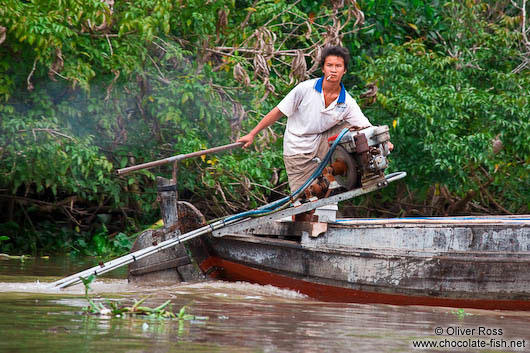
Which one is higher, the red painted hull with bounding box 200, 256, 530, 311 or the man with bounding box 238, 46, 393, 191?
the man with bounding box 238, 46, 393, 191

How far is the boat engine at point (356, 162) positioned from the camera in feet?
17.4

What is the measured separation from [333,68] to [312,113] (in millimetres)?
357

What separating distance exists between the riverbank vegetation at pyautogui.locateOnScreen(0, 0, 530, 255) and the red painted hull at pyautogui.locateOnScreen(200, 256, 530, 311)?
2264mm

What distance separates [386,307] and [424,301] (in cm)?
35

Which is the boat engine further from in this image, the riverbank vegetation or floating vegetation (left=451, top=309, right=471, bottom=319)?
the riverbank vegetation

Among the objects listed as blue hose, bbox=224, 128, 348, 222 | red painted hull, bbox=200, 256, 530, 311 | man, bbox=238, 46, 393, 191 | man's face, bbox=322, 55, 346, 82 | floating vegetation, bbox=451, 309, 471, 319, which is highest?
man's face, bbox=322, 55, 346, 82

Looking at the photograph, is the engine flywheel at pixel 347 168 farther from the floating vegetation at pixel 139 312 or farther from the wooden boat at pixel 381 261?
the floating vegetation at pixel 139 312

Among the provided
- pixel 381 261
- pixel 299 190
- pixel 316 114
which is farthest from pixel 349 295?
pixel 316 114

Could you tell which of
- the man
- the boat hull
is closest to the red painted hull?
the boat hull

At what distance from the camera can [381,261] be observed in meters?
5.54

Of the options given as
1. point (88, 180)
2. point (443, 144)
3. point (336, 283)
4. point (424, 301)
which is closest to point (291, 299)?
point (336, 283)

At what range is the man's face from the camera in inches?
219

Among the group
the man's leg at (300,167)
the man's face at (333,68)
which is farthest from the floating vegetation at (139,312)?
the man's face at (333,68)

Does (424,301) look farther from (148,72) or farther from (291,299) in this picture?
(148,72)
